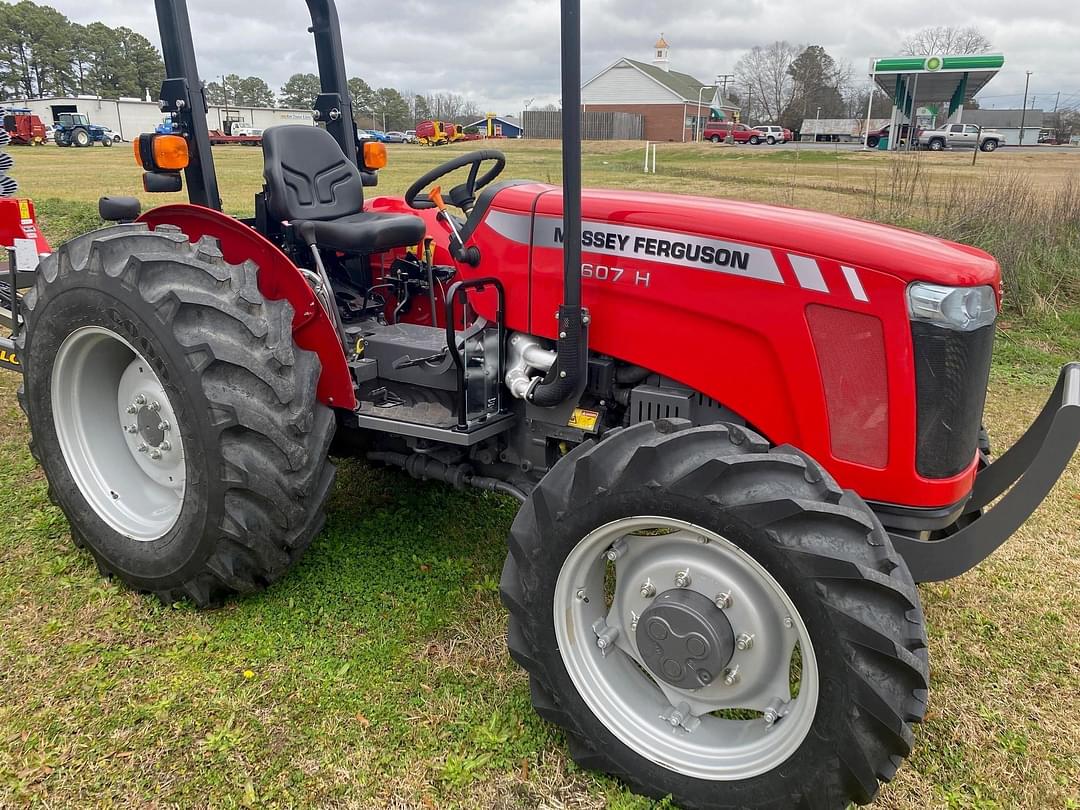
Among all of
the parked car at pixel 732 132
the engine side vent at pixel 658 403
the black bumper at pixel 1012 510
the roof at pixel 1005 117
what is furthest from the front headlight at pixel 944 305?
the roof at pixel 1005 117

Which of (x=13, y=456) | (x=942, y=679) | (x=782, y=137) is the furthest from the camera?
(x=782, y=137)

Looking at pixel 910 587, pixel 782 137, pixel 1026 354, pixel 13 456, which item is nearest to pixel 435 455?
pixel 910 587

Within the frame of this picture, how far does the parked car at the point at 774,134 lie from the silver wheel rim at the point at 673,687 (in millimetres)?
42217

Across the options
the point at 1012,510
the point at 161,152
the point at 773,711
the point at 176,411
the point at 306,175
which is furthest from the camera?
the point at 306,175

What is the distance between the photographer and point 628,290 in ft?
7.89

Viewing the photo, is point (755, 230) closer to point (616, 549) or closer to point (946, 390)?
point (946, 390)

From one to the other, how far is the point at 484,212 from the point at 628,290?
0.65 m

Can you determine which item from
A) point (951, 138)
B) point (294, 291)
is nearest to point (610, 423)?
point (294, 291)

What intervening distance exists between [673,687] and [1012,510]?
1.00 meters

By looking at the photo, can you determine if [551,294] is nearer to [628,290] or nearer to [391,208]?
[628,290]

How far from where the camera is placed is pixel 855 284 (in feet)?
6.64

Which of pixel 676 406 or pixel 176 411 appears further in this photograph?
pixel 176 411

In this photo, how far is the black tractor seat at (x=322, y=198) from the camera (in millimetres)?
2965

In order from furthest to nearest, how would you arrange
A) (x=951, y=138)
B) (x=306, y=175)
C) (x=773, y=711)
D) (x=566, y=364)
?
(x=951, y=138)
(x=306, y=175)
(x=566, y=364)
(x=773, y=711)
